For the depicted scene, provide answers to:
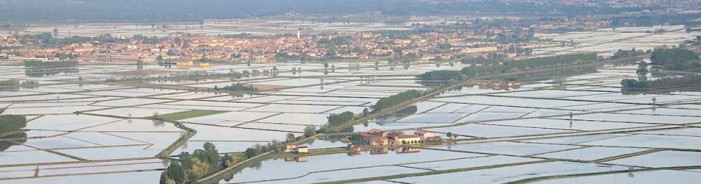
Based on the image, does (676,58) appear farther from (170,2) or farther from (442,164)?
(170,2)

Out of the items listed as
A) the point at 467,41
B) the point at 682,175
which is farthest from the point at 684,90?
the point at 467,41

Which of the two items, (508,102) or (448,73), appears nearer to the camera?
(508,102)

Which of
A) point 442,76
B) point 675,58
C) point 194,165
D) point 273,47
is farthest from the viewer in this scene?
point 273,47


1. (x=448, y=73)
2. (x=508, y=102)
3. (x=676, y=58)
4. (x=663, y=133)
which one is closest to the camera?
(x=663, y=133)

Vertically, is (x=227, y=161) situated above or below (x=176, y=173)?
below

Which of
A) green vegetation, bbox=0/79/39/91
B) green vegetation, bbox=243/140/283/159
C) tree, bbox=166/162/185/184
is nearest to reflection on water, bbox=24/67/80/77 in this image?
green vegetation, bbox=0/79/39/91

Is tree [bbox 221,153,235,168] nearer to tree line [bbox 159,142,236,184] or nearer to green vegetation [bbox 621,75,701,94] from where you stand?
tree line [bbox 159,142,236,184]

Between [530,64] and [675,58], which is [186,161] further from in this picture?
[675,58]

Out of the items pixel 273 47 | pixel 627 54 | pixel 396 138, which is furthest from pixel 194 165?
pixel 273 47
